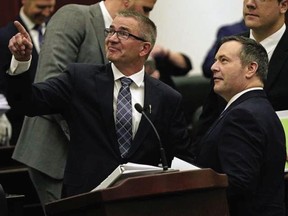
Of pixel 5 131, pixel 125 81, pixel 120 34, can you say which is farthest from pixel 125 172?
pixel 5 131

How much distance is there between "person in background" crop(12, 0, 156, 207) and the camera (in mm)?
4996

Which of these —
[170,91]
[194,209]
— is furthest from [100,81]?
[194,209]

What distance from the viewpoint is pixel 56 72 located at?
4.99 metres

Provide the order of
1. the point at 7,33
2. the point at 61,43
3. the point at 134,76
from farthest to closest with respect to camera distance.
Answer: the point at 7,33 < the point at 61,43 < the point at 134,76

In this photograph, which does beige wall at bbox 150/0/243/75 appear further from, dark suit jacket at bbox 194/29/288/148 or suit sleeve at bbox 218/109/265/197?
suit sleeve at bbox 218/109/265/197

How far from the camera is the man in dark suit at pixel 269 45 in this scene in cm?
503

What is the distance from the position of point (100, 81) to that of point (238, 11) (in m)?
4.75

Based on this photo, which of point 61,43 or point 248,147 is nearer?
point 248,147

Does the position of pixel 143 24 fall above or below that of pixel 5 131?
above

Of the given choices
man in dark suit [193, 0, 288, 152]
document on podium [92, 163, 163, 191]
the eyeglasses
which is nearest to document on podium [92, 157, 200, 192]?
document on podium [92, 163, 163, 191]

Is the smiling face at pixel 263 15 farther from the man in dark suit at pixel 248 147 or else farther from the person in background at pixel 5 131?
the person in background at pixel 5 131

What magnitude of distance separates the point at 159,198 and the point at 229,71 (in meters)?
0.91

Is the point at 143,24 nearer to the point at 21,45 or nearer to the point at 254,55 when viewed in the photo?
the point at 254,55

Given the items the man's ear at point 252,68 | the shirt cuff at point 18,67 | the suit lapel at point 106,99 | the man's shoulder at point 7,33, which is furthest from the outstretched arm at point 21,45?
the man's shoulder at point 7,33
